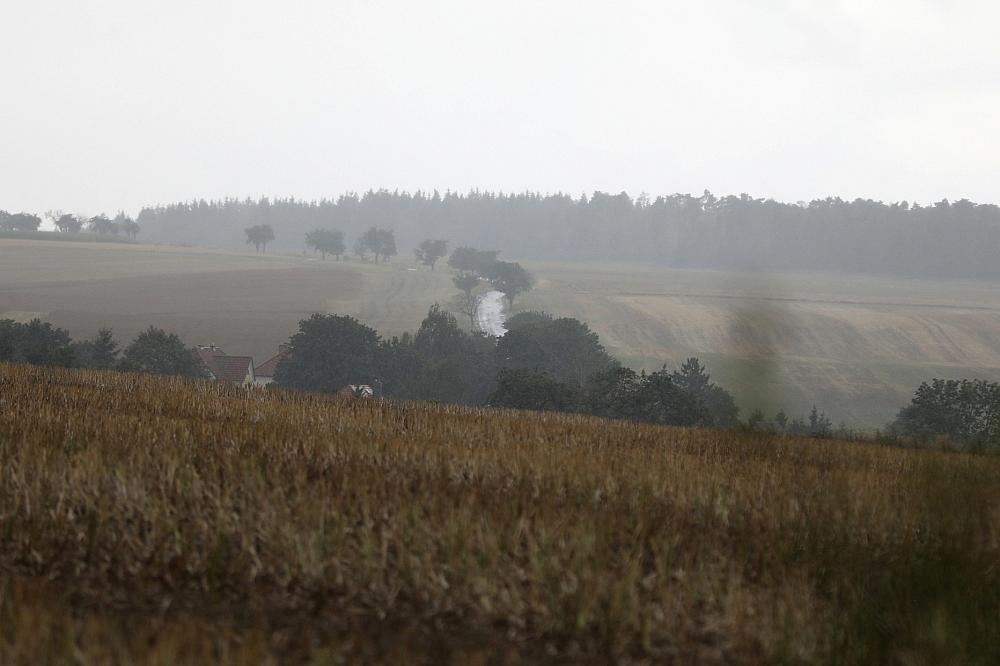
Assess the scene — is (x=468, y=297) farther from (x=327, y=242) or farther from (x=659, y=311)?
(x=327, y=242)

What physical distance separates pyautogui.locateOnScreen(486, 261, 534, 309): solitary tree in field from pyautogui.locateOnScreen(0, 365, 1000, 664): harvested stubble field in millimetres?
96879

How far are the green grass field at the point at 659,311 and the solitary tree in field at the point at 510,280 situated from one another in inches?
102

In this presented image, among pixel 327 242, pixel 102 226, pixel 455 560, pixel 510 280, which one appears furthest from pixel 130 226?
pixel 455 560

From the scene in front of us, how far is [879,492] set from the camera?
981 centimetres

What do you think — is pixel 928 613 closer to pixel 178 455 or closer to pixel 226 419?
pixel 178 455

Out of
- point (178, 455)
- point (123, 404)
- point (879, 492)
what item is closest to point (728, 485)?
point (879, 492)

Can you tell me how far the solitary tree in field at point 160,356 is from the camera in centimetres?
5531

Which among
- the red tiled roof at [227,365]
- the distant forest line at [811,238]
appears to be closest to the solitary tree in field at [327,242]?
the distant forest line at [811,238]

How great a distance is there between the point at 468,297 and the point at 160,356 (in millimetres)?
48893

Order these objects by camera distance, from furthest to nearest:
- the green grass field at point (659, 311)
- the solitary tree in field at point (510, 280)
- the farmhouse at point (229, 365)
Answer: the solitary tree in field at point (510, 280)
the green grass field at point (659, 311)
the farmhouse at point (229, 365)

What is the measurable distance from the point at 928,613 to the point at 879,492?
3.91m

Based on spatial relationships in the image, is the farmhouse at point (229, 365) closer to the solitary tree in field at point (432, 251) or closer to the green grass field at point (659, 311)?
the green grass field at point (659, 311)

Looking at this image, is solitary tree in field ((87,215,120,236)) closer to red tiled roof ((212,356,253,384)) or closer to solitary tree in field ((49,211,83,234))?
solitary tree in field ((49,211,83,234))

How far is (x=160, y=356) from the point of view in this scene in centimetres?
5578
